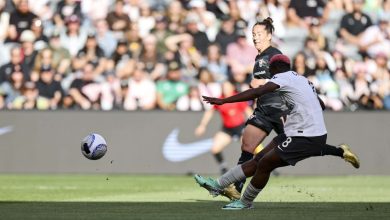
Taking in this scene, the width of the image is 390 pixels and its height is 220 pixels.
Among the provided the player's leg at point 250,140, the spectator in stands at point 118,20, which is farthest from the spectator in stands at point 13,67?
the player's leg at point 250,140

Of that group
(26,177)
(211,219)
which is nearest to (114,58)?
(26,177)

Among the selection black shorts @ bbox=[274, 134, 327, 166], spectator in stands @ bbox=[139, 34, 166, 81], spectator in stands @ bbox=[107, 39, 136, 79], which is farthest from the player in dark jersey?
spectator in stands @ bbox=[107, 39, 136, 79]

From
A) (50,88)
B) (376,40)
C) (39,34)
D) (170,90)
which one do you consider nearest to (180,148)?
(170,90)

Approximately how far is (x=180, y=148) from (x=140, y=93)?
1.50 m

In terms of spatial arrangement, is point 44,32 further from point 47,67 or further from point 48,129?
point 48,129

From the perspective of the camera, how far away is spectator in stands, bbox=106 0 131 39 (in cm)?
2198

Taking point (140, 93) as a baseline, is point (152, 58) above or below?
above

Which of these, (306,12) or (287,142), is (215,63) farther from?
(287,142)

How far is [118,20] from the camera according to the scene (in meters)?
22.1

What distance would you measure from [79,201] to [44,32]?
9468 mm

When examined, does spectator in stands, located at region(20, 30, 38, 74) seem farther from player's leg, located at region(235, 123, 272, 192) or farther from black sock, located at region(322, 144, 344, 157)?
black sock, located at region(322, 144, 344, 157)

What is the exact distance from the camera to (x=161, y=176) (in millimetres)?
20203

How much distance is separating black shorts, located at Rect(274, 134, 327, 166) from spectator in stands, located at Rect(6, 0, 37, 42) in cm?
1218

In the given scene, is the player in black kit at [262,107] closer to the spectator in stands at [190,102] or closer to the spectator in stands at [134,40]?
the spectator in stands at [190,102]
